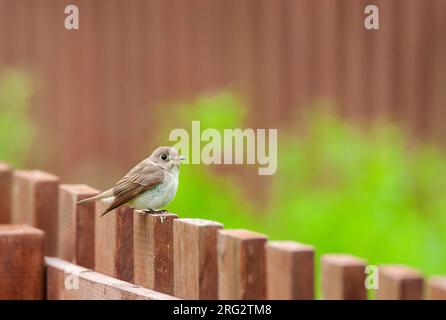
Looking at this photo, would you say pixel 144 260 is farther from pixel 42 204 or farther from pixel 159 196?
pixel 159 196

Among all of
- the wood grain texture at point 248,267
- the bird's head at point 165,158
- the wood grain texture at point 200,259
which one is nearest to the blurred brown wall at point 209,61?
the bird's head at point 165,158

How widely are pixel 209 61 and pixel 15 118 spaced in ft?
4.02

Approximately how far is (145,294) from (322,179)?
2.66m

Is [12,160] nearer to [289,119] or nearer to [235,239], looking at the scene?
[289,119]

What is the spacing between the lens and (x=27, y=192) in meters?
3.59

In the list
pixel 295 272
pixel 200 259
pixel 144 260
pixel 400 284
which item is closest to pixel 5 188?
pixel 144 260

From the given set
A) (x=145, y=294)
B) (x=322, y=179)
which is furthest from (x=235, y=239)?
(x=322, y=179)

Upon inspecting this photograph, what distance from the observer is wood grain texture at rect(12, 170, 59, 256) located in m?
3.53

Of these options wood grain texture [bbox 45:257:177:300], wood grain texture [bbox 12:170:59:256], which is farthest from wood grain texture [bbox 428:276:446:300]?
wood grain texture [bbox 12:170:59:256]

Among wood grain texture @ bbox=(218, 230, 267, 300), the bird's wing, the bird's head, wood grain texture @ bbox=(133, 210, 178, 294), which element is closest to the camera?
wood grain texture @ bbox=(218, 230, 267, 300)

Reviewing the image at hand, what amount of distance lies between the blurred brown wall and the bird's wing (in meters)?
2.28

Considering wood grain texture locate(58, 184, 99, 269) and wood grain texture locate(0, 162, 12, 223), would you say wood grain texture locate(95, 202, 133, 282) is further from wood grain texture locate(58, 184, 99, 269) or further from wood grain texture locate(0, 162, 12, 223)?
wood grain texture locate(0, 162, 12, 223)

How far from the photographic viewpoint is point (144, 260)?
293 centimetres
